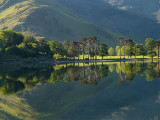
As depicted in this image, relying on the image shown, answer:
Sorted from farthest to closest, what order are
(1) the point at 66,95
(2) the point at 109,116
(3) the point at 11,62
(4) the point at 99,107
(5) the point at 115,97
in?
1. (3) the point at 11,62
2. (1) the point at 66,95
3. (5) the point at 115,97
4. (4) the point at 99,107
5. (2) the point at 109,116

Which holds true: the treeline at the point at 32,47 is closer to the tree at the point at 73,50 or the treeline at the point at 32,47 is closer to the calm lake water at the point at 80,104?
the tree at the point at 73,50

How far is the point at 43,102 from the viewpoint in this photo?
3550 centimetres

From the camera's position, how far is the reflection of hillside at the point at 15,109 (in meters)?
28.3

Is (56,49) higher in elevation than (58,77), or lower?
higher

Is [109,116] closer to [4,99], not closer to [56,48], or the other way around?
[4,99]

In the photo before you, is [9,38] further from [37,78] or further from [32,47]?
[37,78]

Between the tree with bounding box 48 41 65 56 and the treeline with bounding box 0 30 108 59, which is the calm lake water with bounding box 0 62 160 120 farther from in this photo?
the tree with bounding box 48 41 65 56

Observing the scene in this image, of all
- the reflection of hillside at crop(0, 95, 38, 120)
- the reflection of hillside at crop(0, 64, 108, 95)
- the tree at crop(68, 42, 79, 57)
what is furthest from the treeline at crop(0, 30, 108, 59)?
the reflection of hillside at crop(0, 95, 38, 120)

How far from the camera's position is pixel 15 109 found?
3209cm

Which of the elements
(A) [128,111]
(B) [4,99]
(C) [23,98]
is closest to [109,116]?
(A) [128,111]

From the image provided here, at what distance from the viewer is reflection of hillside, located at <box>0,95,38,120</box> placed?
28.3 m

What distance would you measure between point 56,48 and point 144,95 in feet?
484

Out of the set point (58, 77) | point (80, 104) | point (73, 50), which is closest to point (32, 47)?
point (73, 50)

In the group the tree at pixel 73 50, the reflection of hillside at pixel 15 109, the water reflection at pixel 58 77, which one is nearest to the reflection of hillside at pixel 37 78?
the water reflection at pixel 58 77
